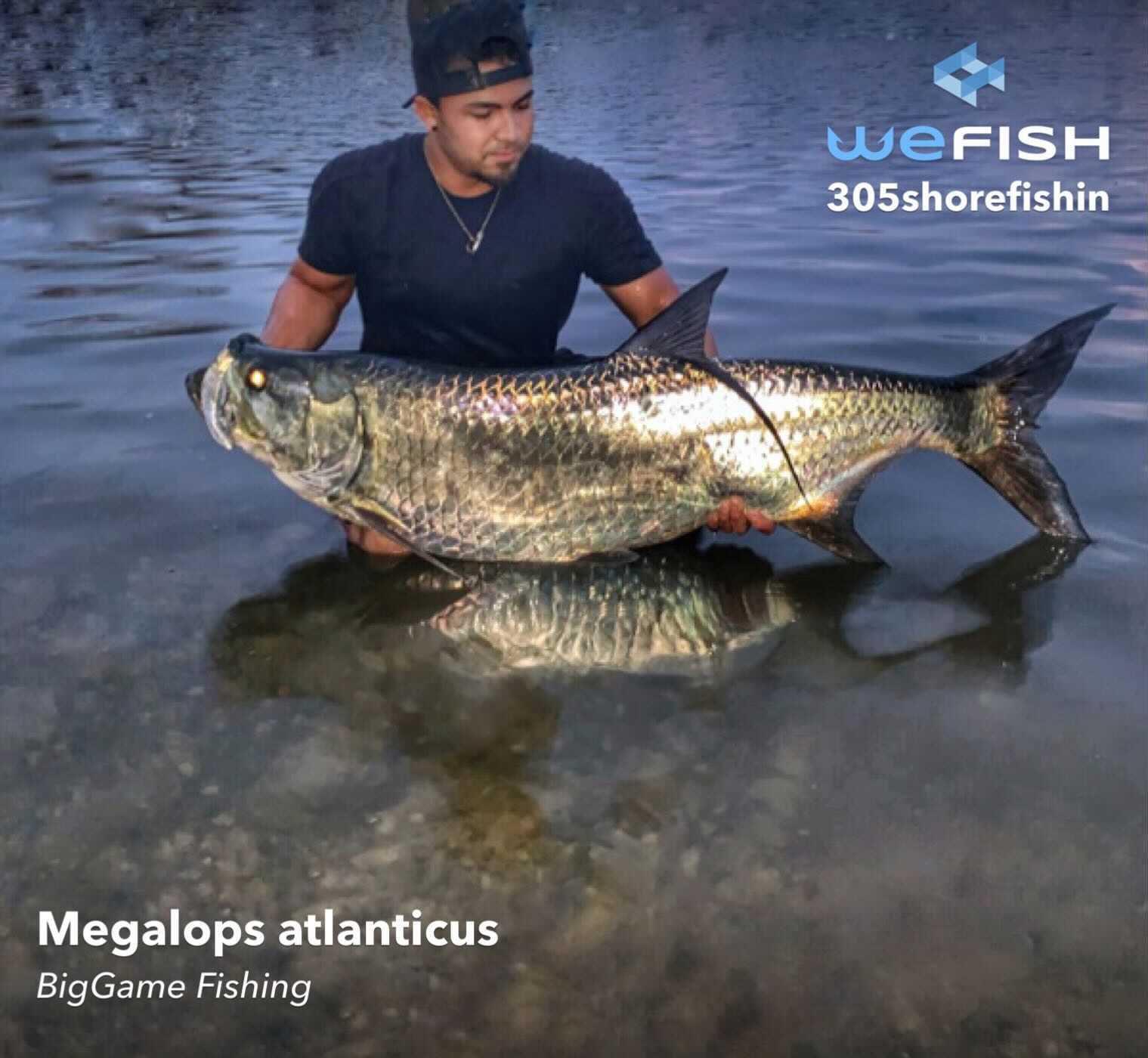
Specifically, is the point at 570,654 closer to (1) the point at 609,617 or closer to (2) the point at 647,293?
(1) the point at 609,617

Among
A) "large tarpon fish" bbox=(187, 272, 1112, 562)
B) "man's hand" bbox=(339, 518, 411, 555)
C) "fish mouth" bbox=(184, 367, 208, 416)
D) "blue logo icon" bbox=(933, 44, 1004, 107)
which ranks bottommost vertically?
"blue logo icon" bbox=(933, 44, 1004, 107)

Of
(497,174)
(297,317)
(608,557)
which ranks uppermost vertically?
(497,174)

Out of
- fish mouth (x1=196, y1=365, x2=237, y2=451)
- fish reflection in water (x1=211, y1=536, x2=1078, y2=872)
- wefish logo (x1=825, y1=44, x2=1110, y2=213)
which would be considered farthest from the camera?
wefish logo (x1=825, y1=44, x2=1110, y2=213)

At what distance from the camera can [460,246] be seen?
4.70m

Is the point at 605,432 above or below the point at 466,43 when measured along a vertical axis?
below

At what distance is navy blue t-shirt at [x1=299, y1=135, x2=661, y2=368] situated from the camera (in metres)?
4.68

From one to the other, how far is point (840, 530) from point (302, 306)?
2.49 m

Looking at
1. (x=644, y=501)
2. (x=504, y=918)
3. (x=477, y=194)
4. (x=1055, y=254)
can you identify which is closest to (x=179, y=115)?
(x=1055, y=254)

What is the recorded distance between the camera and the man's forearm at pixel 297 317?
489cm

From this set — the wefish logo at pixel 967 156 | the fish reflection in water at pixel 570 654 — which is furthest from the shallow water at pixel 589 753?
the wefish logo at pixel 967 156

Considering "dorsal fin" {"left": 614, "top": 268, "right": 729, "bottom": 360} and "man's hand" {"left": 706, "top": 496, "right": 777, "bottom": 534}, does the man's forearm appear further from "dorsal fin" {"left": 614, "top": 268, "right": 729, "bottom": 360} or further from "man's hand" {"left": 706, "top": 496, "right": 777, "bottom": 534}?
"man's hand" {"left": 706, "top": 496, "right": 777, "bottom": 534}

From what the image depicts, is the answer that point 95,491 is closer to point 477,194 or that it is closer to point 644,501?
point 477,194

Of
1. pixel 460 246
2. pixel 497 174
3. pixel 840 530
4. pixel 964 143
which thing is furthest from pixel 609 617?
pixel 964 143

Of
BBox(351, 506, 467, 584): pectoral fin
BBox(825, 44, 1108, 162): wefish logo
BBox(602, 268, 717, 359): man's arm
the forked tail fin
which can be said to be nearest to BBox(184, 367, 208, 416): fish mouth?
BBox(351, 506, 467, 584): pectoral fin
